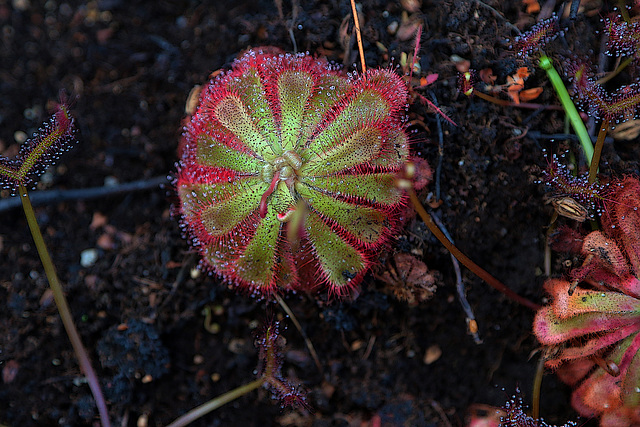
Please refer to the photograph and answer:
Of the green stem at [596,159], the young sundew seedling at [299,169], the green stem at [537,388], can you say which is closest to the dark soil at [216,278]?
the green stem at [537,388]

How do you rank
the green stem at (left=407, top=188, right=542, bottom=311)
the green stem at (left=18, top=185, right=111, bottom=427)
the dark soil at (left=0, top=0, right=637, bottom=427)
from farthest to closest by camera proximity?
the dark soil at (left=0, top=0, right=637, bottom=427)
the green stem at (left=18, top=185, right=111, bottom=427)
the green stem at (left=407, top=188, right=542, bottom=311)

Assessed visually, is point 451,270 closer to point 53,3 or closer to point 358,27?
point 358,27

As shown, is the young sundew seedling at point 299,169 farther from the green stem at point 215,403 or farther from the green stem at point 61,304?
the green stem at point 61,304

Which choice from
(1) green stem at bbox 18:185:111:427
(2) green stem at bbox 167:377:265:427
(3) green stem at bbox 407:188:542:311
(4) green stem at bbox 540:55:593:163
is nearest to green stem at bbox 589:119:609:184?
(4) green stem at bbox 540:55:593:163

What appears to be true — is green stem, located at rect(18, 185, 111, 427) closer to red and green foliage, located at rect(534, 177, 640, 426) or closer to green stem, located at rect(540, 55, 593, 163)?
red and green foliage, located at rect(534, 177, 640, 426)

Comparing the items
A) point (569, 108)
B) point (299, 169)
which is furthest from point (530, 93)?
point (299, 169)
